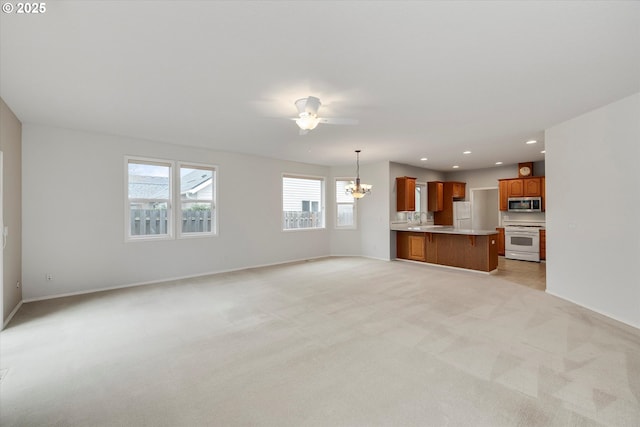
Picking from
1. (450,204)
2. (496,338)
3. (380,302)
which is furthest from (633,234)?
(450,204)

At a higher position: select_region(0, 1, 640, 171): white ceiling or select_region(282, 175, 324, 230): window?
select_region(0, 1, 640, 171): white ceiling

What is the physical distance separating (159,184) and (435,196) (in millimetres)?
7422

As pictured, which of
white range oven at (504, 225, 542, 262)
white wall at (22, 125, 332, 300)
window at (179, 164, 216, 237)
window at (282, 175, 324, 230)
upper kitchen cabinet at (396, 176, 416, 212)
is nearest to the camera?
white wall at (22, 125, 332, 300)

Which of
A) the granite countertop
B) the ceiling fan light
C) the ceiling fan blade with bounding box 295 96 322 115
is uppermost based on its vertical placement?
the ceiling fan blade with bounding box 295 96 322 115

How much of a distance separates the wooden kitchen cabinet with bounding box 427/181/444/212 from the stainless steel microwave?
70.2 inches

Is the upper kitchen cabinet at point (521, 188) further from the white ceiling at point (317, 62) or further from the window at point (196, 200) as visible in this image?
the window at point (196, 200)

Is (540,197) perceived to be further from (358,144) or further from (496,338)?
(496,338)

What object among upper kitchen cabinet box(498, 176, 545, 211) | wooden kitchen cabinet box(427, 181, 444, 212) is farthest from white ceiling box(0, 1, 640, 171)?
wooden kitchen cabinet box(427, 181, 444, 212)

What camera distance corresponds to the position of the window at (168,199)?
16.9ft

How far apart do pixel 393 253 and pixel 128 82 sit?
6643 mm

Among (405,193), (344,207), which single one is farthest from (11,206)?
(405,193)

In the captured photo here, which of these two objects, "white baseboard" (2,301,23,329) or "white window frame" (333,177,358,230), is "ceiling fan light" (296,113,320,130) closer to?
"white baseboard" (2,301,23,329)

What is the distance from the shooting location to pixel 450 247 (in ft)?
21.6

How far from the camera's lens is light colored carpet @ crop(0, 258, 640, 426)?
1.87 m
